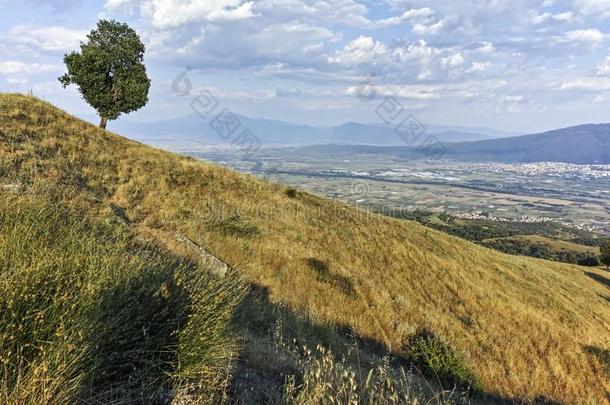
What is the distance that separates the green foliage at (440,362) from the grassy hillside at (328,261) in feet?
0.65

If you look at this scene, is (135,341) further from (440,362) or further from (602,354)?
(602,354)

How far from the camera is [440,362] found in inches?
423

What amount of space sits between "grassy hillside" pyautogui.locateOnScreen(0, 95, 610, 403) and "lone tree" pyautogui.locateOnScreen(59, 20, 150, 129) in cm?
749

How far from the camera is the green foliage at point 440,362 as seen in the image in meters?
10.4

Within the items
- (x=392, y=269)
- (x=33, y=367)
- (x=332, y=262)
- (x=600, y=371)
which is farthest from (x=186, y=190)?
(x=600, y=371)

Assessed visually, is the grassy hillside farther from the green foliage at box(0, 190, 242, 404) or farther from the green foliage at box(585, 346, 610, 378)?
the green foliage at box(0, 190, 242, 404)

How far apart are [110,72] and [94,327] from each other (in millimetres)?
Answer: 30905

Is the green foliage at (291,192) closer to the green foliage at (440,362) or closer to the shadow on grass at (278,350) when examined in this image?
the green foliage at (440,362)

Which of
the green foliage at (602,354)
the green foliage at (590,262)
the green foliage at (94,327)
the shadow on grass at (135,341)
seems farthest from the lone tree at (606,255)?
the shadow on grass at (135,341)

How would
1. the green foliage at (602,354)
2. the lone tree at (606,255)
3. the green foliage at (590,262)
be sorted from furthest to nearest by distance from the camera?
the green foliage at (590,262), the lone tree at (606,255), the green foliage at (602,354)

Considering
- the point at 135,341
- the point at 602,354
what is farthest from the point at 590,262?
the point at 135,341

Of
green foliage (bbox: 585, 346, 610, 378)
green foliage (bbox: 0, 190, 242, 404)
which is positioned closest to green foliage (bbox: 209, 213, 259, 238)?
green foliage (bbox: 0, 190, 242, 404)

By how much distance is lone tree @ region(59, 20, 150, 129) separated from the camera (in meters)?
27.7

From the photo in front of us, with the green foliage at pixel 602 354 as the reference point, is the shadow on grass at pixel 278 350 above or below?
above
